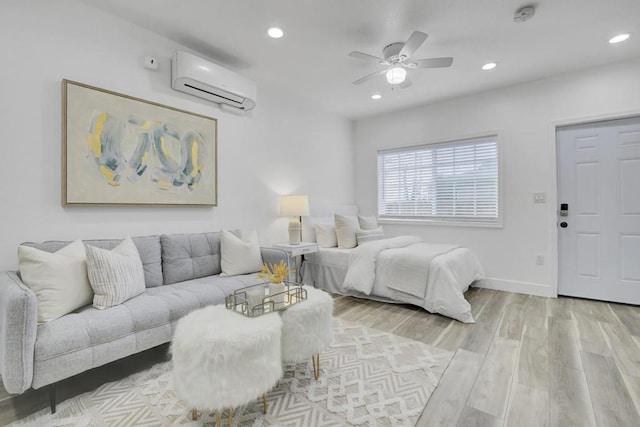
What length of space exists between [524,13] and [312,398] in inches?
127

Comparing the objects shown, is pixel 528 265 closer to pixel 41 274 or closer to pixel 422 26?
pixel 422 26

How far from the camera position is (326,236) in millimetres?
4207

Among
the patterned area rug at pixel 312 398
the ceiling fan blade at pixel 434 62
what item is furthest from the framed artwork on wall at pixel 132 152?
the ceiling fan blade at pixel 434 62

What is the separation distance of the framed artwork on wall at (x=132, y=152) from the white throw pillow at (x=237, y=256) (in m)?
0.51

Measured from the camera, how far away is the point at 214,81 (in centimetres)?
290

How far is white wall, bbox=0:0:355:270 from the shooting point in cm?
200

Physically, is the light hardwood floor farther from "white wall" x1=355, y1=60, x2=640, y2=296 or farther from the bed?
"white wall" x1=355, y1=60, x2=640, y2=296

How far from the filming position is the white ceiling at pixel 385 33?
2.36m

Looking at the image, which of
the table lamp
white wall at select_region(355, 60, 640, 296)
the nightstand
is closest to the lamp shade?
the table lamp

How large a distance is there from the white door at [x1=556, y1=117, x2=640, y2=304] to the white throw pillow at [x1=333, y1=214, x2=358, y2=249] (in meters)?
2.51

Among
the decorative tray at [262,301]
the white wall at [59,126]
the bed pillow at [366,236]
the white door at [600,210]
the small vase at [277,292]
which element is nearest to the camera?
the decorative tray at [262,301]

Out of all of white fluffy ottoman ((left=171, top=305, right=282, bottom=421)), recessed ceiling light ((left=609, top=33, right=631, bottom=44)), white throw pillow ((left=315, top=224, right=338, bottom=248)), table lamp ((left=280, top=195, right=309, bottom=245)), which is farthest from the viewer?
white throw pillow ((left=315, top=224, right=338, bottom=248))

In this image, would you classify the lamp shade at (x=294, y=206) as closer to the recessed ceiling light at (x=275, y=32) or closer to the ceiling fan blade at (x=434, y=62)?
the recessed ceiling light at (x=275, y=32)

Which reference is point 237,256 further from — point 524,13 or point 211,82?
point 524,13
